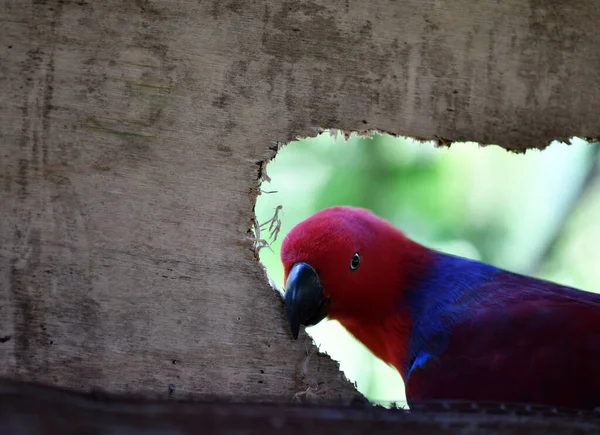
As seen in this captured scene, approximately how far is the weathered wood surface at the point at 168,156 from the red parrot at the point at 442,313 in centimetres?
20

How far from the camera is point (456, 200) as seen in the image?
3.47 meters

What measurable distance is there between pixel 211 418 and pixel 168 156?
92cm

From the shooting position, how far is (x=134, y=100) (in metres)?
1.56

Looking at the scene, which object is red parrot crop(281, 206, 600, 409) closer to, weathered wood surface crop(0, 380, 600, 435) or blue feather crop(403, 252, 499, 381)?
blue feather crop(403, 252, 499, 381)

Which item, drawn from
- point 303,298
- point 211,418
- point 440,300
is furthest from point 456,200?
point 211,418

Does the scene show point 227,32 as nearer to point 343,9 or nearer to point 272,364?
point 343,9

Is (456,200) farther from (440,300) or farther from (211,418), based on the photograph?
(211,418)

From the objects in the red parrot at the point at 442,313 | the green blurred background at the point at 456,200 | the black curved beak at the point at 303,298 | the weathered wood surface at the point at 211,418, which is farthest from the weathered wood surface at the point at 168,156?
Result: the green blurred background at the point at 456,200

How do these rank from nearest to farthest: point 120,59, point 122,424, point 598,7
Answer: point 122,424, point 120,59, point 598,7

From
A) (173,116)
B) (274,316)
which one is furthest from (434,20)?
(274,316)

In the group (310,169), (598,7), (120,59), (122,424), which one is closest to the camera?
(122,424)

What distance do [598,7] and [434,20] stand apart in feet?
1.41

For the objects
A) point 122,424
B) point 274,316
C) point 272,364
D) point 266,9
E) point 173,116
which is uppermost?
point 266,9

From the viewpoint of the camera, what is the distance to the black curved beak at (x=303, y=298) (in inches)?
63.1
